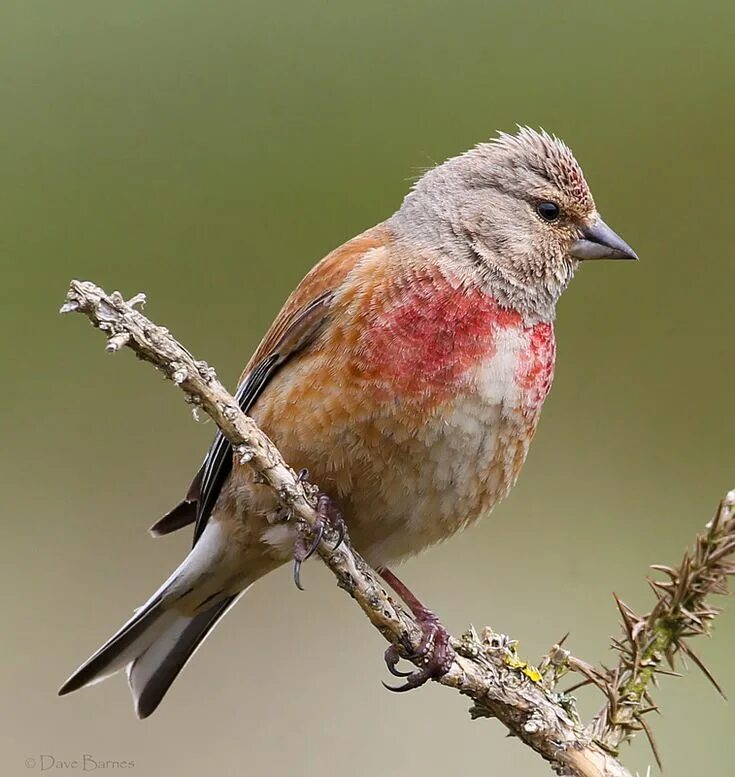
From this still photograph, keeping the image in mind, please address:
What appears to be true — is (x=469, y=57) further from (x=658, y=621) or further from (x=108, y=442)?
(x=658, y=621)

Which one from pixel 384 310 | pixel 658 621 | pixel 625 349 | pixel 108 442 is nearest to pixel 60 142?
pixel 108 442

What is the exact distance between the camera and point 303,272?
12.9 ft

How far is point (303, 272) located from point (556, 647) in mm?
2166

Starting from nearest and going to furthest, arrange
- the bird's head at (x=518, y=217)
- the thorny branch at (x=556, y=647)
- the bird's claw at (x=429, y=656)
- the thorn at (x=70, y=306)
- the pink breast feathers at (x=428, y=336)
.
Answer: the thorn at (x=70, y=306) → the thorny branch at (x=556, y=647) → the bird's claw at (x=429, y=656) → the pink breast feathers at (x=428, y=336) → the bird's head at (x=518, y=217)

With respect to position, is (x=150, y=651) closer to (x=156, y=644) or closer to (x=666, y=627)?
(x=156, y=644)

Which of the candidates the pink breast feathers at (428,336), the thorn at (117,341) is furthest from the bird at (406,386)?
the thorn at (117,341)

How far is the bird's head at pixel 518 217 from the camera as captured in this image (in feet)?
9.13

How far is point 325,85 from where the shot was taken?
12.0ft

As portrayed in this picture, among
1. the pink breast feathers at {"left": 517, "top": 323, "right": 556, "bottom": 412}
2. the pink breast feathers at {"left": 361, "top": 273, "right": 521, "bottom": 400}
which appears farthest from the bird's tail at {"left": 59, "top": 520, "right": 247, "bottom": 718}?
the pink breast feathers at {"left": 517, "top": 323, "right": 556, "bottom": 412}

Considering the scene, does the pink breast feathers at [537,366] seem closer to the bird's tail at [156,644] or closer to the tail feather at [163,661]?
the bird's tail at [156,644]

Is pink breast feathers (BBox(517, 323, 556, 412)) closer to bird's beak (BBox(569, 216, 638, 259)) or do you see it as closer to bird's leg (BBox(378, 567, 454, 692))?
bird's beak (BBox(569, 216, 638, 259))

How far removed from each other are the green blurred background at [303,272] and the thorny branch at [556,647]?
1.66 metres

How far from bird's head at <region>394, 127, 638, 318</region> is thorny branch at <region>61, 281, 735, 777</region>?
2.88 ft

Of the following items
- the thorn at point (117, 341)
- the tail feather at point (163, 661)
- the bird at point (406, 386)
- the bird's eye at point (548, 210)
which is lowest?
the thorn at point (117, 341)
